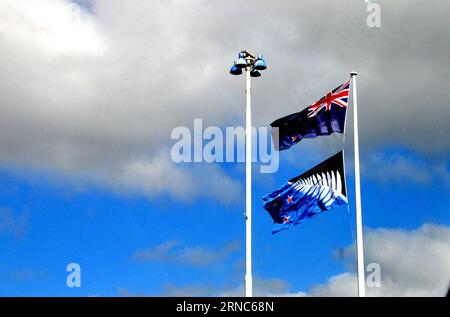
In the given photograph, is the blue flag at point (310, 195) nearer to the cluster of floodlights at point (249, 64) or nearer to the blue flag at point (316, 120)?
the blue flag at point (316, 120)

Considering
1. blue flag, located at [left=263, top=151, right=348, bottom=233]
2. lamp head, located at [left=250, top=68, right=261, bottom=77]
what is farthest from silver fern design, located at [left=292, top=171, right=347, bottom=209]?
lamp head, located at [left=250, top=68, right=261, bottom=77]

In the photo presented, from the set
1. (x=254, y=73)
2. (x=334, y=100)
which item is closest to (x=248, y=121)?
(x=254, y=73)

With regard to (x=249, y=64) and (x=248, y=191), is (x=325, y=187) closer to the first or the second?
(x=248, y=191)

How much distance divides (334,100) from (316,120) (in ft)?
3.50

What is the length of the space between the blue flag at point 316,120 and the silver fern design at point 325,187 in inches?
67.2

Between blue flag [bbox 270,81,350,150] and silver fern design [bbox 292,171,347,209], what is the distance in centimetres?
171

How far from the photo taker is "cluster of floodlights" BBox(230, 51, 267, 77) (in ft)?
89.4

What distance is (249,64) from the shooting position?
2769cm

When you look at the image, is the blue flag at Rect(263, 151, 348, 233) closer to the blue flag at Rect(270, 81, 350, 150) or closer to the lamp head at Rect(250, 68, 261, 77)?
the blue flag at Rect(270, 81, 350, 150)
